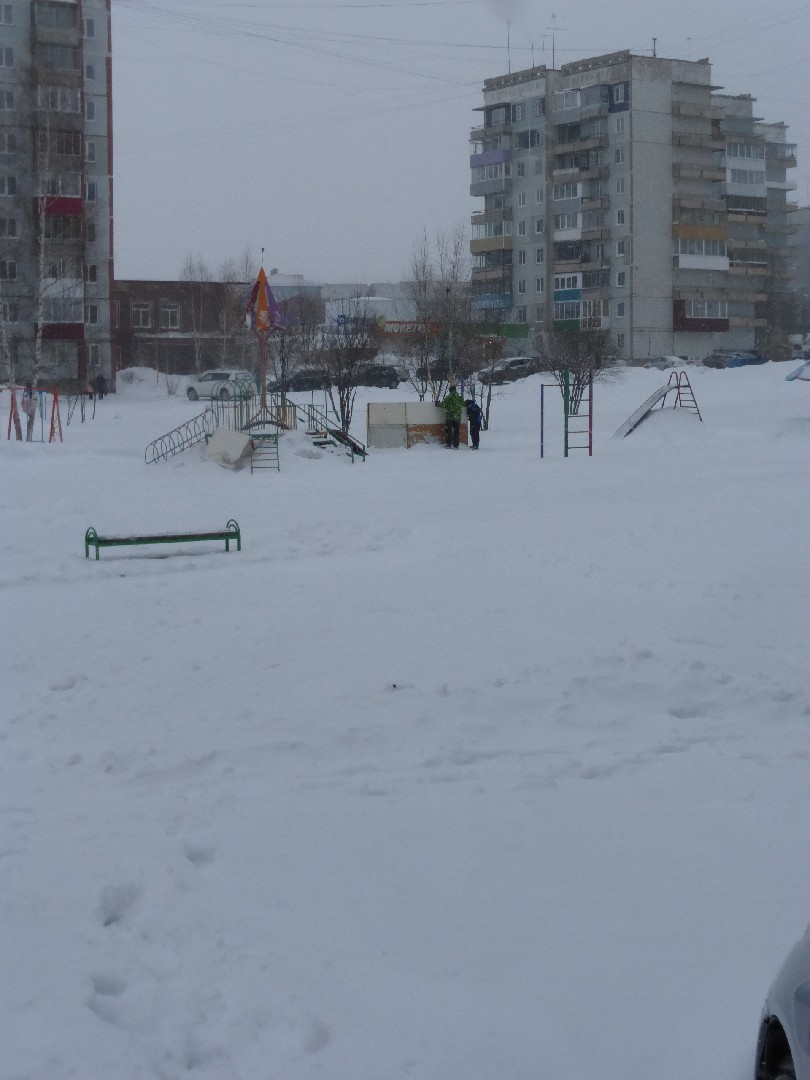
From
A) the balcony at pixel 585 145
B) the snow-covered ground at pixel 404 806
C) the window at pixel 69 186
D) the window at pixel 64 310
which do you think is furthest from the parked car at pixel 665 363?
the snow-covered ground at pixel 404 806

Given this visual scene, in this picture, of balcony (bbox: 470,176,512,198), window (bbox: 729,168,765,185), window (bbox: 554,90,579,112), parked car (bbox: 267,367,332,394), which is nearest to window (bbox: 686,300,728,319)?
window (bbox: 729,168,765,185)

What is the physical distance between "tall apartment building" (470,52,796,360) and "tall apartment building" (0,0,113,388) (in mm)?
31946

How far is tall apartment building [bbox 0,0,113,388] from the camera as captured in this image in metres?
51.5

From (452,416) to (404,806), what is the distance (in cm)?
2305

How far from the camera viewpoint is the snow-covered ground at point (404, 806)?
3.75 metres

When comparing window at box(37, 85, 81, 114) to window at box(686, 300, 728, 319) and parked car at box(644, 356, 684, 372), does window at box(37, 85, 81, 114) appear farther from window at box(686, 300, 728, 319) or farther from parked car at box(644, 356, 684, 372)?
window at box(686, 300, 728, 319)

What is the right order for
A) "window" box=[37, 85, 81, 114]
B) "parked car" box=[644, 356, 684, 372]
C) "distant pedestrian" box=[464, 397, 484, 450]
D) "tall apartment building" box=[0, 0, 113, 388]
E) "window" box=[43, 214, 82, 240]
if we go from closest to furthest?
1. "distant pedestrian" box=[464, 397, 484, 450]
2. "tall apartment building" box=[0, 0, 113, 388]
3. "window" box=[37, 85, 81, 114]
4. "window" box=[43, 214, 82, 240]
5. "parked car" box=[644, 356, 684, 372]

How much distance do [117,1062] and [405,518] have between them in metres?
12.6

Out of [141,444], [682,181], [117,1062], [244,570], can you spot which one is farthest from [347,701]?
[682,181]

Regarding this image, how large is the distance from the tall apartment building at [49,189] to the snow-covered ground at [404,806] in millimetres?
41956

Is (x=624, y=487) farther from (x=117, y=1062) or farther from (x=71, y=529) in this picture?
(x=117, y=1062)

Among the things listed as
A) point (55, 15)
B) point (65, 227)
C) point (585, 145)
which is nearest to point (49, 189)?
point (65, 227)

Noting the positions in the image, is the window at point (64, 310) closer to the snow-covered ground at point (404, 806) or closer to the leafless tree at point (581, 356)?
the leafless tree at point (581, 356)

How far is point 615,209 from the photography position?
275 ft
